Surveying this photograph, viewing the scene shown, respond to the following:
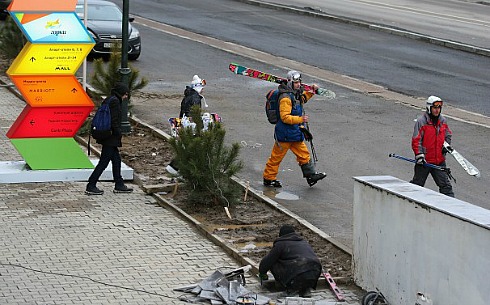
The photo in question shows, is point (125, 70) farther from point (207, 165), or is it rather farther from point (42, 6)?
point (207, 165)

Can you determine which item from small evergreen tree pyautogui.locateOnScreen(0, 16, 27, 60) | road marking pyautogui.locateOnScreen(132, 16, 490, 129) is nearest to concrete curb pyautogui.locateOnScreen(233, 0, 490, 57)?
road marking pyautogui.locateOnScreen(132, 16, 490, 129)

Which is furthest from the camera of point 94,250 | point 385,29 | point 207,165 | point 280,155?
point 385,29

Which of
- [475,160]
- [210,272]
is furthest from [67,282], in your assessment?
[475,160]

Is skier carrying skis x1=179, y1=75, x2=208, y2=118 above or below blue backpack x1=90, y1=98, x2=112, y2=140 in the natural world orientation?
above

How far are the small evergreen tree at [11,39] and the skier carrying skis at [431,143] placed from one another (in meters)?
14.1

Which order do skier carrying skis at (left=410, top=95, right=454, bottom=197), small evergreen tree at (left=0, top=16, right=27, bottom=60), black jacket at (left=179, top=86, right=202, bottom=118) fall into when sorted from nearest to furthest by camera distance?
skier carrying skis at (left=410, top=95, right=454, bottom=197)
black jacket at (left=179, top=86, right=202, bottom=118)
small evergreen tree at (left=0, top=16, right=27, bottom=60)

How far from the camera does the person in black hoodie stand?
1150 centimetres

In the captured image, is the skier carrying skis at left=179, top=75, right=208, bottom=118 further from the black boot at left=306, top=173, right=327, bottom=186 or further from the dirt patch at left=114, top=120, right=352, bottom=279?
the black boot at left=306, top=173, right=327, bottom=186

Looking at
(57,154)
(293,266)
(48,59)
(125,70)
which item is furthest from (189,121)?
(293,266)

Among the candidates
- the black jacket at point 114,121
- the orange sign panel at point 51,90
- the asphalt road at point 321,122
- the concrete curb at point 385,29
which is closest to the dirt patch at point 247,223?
the asphalt road at point 321,122

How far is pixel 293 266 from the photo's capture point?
37.8 ft

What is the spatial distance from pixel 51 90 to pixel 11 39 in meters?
10.4

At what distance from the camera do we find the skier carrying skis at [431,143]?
14461 millimetres

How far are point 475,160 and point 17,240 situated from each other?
28.1 ft
